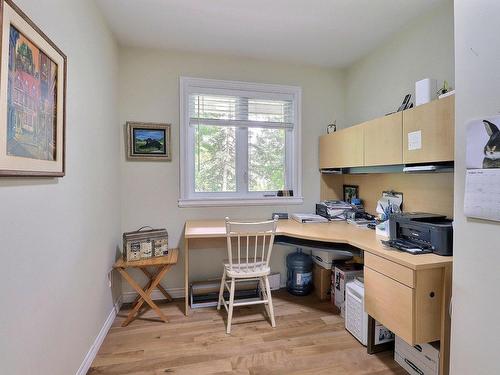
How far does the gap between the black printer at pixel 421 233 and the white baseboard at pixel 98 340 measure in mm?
2117

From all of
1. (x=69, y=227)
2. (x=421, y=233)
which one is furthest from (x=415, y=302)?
(x=69, y=227)

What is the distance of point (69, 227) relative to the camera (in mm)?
1462

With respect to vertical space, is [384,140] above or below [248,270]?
above

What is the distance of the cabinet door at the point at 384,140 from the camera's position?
77.5 inches

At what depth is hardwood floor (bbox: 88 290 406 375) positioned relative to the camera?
1.72 meters

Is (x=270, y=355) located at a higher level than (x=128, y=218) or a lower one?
lower

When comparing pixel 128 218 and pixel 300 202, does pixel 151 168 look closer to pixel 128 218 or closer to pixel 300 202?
pixel 128 218

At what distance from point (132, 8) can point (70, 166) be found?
136 centimetres

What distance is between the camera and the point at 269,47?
2613 mm

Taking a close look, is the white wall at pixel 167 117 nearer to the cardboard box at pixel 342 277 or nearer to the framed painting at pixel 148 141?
the framed painting at pixel 148 141

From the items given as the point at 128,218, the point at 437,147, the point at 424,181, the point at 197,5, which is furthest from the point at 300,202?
the point at 197,5

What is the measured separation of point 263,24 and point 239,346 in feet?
8.49

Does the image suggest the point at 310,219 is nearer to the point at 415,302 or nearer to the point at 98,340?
the point at 415,302

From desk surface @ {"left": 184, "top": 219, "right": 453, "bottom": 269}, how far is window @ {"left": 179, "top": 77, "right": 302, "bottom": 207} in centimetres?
39
